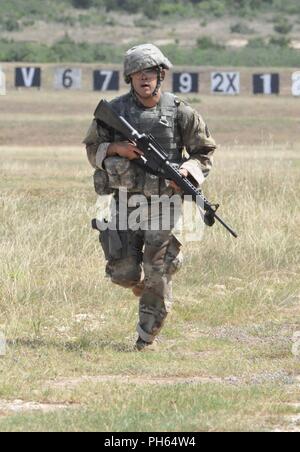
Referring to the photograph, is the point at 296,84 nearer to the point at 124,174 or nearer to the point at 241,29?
the point at 241,29

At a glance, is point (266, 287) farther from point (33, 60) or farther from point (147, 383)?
point (33, 60)

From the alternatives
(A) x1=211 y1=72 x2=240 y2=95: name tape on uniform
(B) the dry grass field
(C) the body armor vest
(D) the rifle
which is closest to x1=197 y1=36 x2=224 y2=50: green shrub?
(A) x1=211 y1=72 x2=240 y2=95: name tape on uniform

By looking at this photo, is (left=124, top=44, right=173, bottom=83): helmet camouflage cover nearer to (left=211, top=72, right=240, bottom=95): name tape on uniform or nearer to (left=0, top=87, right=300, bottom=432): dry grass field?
(left=0, top=87, right=300, bottom=432): dry grass field

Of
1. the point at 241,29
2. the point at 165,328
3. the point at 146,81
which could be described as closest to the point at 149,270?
the point at 165,328

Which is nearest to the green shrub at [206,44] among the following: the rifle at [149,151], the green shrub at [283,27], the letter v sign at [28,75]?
the green shrub at [283,27]

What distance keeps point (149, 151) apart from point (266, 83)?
151ft

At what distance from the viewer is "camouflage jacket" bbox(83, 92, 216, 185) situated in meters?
7.71

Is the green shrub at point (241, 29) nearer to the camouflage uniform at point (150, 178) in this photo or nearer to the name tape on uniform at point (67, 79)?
the name tape on uniform at point (67, 79)

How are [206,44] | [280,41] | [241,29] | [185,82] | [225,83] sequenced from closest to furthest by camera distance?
[185,82] → [225,83] → [206,44] → [280,41] → [241,29]

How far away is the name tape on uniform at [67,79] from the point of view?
2098 inches

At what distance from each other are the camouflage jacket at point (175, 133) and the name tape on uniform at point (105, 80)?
44767 mm

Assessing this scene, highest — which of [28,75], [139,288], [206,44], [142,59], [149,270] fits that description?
[142,59]

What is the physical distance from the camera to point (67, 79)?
176 ft
